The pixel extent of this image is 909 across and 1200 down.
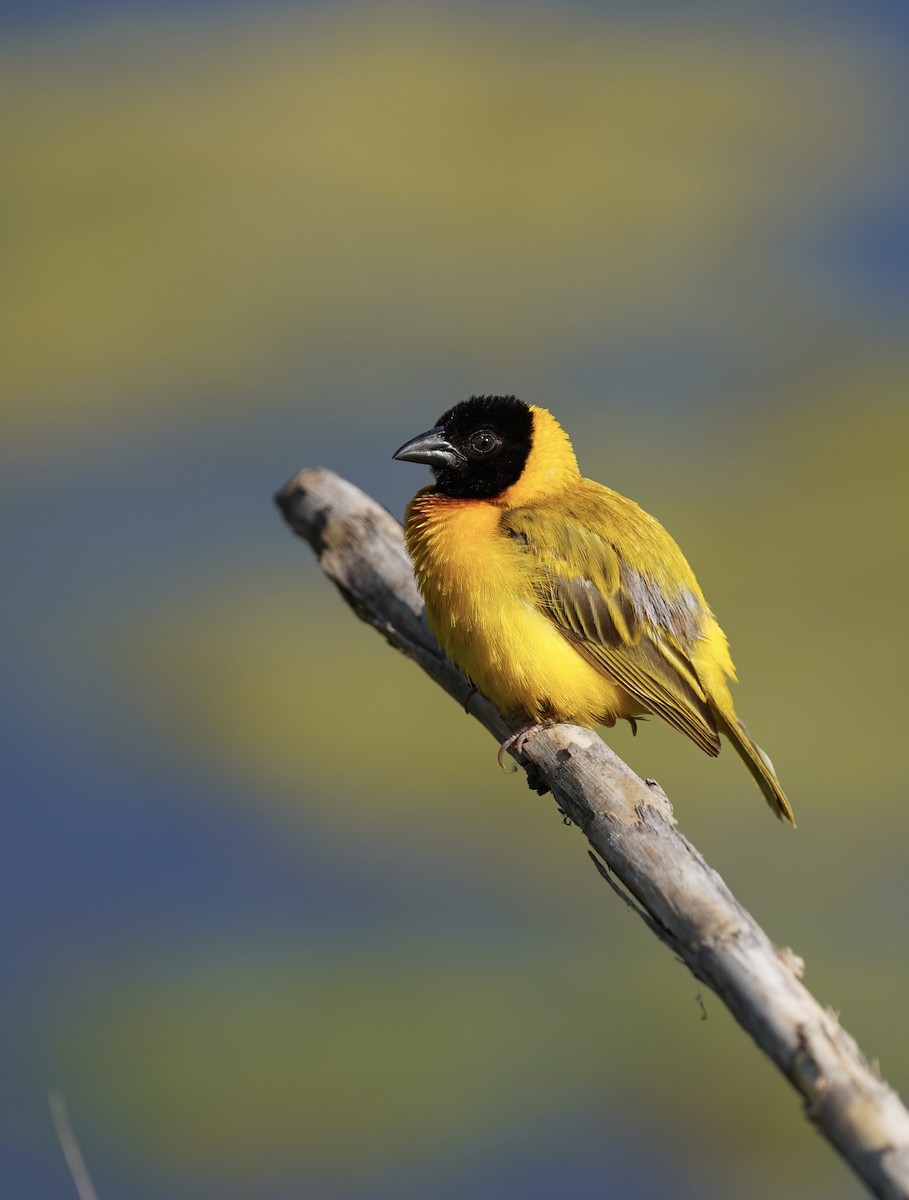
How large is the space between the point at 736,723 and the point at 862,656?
→ 753 cm

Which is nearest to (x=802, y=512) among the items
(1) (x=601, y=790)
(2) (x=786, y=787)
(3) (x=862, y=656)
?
(3) (x=862, y=656)

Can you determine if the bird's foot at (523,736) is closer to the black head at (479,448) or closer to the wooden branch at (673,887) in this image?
the wooden branch at (673,887)

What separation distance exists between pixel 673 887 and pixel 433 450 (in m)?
2.16

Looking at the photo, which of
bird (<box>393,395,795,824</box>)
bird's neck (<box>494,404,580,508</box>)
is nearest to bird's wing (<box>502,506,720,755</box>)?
bird (<box>393,395,795,824</box>)

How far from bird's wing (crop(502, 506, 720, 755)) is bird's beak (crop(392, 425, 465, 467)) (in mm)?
383

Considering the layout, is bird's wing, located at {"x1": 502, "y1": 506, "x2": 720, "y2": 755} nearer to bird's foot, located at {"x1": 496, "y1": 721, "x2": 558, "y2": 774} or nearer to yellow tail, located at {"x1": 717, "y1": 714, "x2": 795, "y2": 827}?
yellow tail, located at {"x1": 717, "y1": 714, "x2": 795, "y2": 827}

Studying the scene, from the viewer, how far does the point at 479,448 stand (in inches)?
198

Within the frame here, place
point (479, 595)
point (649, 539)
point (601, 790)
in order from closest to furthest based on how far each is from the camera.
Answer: point (601, 790), point (479, 595), point (649, 539)

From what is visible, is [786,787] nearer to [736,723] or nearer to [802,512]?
[802,512]

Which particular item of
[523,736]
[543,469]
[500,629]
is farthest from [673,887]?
[543,469]

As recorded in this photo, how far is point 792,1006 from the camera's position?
2.68 m

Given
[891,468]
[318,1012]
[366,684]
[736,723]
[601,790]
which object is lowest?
[601,790]

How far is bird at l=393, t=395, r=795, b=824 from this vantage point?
4.53 meters

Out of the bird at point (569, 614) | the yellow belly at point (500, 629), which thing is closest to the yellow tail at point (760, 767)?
the bird at point (569, 614)
